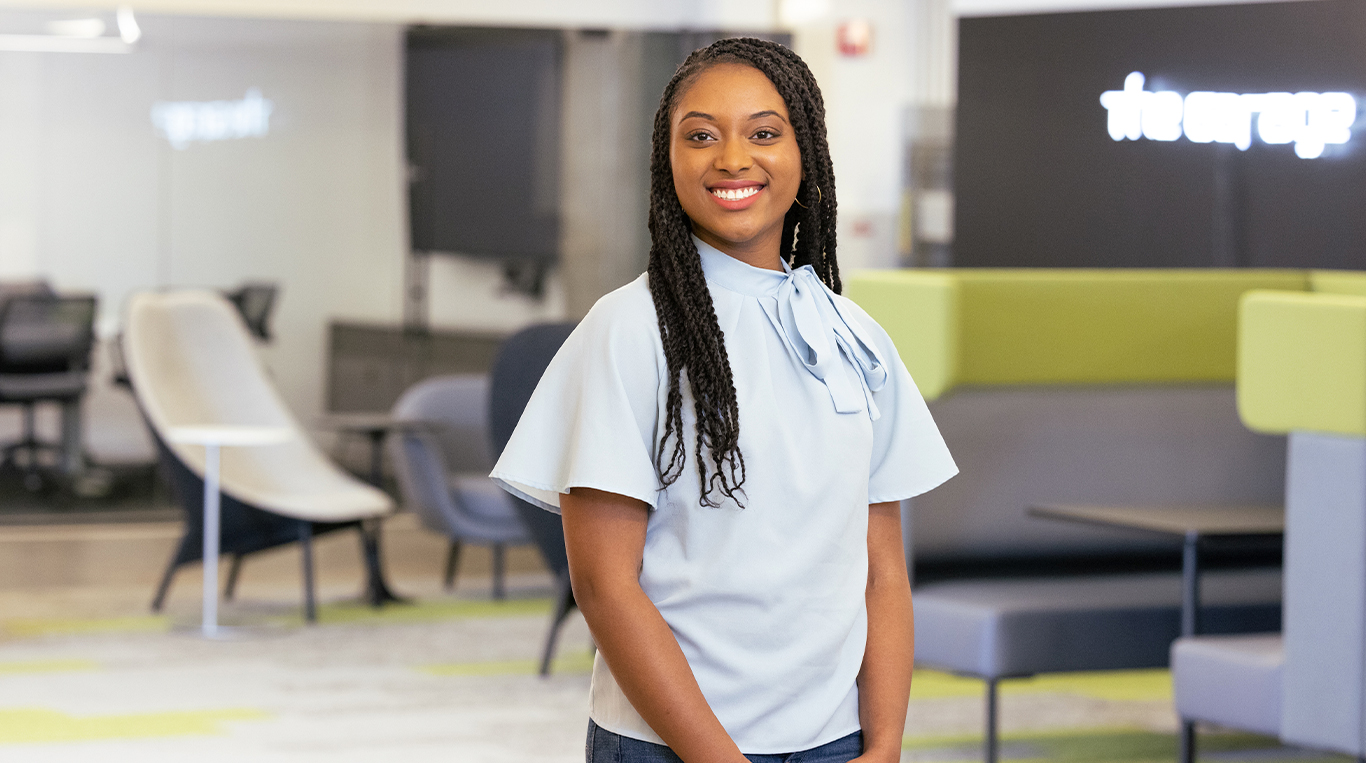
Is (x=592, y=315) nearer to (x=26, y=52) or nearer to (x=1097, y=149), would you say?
(x=1097, y=149)

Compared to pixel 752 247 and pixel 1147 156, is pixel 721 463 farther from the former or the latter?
pixel 1147 156

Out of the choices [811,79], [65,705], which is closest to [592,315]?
[811,79]

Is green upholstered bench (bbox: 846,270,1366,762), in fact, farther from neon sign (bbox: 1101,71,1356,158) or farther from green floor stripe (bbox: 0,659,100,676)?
green floor stripe (bbox: 0,659,100,676)

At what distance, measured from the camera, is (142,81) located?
7711 mm

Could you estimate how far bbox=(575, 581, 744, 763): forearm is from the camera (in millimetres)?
1293

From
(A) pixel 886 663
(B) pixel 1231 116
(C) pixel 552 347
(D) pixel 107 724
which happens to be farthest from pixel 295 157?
(A) pixel 886 663

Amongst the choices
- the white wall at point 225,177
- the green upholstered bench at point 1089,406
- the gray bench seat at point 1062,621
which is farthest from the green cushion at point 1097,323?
the white wall at point 225,177

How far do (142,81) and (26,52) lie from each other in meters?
0.53

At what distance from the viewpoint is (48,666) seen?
5098 mm

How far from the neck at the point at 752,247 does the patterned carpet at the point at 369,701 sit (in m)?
2.83

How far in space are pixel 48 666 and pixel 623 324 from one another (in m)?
4.36

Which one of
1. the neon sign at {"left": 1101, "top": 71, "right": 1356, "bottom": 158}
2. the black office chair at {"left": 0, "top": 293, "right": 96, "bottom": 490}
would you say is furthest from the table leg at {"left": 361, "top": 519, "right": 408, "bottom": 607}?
the neon sign at {"left": 1101, "top": 71, "right": 1356, "bottom": 158}

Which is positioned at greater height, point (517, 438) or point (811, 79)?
point (811, 79)

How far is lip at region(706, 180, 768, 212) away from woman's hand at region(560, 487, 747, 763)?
26 centimetres
